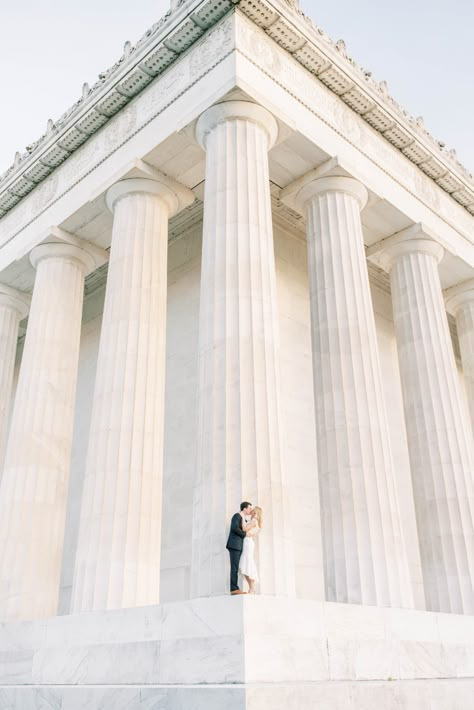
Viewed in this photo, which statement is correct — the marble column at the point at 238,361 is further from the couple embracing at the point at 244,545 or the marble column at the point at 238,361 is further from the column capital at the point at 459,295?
the column capital at the point at 459,295

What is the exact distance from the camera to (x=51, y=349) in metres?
35.1

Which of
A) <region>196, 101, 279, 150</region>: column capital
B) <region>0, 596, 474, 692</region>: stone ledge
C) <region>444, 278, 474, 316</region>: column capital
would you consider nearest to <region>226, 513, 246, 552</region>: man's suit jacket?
<region>0, 596, 474, 692</region>: stone ledge

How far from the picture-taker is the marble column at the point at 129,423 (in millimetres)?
25062

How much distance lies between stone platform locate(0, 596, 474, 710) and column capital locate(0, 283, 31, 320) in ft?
81.8

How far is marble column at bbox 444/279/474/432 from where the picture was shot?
42469 mm

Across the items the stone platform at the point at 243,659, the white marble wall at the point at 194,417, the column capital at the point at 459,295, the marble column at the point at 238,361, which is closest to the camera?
the stone platform at the point at 243,659

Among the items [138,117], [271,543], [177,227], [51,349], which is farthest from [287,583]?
[177,227]

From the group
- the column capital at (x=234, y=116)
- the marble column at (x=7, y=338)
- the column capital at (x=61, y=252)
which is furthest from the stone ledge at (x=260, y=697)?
the column capital at (x=61, y=252)

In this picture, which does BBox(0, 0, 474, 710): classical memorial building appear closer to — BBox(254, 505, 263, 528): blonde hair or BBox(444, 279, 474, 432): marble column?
BBox(444, 279, 474, 432): marble column

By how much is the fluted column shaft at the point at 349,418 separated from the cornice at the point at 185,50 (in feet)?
19.5

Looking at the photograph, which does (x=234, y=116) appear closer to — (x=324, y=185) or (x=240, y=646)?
(x=324, y=185)

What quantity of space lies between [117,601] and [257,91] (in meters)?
21.8

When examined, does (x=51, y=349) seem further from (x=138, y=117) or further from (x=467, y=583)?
(x=467, y=583)

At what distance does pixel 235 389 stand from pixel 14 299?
83.2ft
